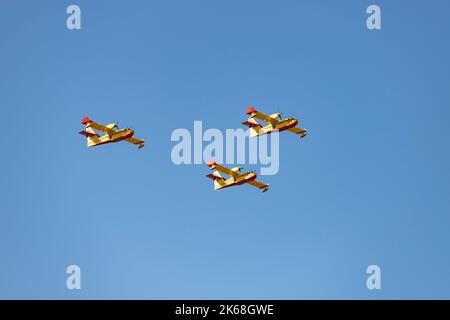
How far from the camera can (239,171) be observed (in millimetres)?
145375

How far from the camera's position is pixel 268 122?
146 metres

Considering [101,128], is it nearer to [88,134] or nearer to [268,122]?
[88,134]

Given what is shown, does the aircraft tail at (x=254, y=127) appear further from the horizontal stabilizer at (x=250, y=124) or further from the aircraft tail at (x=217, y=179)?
the aircraft tail at (x=217, y=179)

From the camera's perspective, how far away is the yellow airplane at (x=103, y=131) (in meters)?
145

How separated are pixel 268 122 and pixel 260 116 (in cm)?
164

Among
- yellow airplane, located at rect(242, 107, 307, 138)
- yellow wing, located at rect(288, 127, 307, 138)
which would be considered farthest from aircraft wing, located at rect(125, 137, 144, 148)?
yellow wing, located at rect(288, 127, 307, 138)

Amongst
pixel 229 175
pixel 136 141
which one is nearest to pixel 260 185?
pixel 229 175

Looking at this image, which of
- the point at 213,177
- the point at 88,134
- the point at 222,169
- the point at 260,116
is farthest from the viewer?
the point at 213,177

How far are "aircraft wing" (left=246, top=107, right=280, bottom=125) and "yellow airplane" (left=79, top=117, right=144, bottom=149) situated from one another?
17.3 m

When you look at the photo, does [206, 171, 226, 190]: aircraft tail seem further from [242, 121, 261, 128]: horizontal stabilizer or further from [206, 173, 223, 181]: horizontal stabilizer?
[242, 121, 261, 128]: horizontal stabilizer
